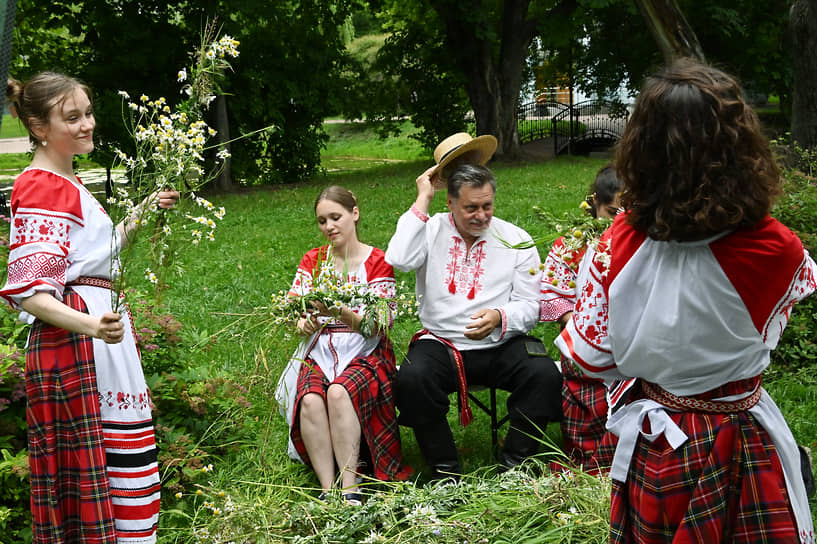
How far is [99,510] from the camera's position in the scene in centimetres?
280

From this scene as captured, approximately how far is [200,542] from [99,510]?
2.00ft

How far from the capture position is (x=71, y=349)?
110 inches

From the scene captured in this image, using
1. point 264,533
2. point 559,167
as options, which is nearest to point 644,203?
point 264,533

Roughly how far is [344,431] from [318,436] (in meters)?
0.13

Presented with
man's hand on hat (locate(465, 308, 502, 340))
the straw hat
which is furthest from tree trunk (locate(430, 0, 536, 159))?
man's hand on hat (locate(465, 308, 502, 340))

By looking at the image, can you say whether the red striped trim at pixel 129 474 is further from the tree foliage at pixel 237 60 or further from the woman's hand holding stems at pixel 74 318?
the tree foliage at pixel 237 60

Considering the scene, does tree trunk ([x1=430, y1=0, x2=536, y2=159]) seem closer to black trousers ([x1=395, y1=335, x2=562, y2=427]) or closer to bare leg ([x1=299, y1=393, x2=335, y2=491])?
black trousers ([x1=395, y1=335, x2=562, y2=427])

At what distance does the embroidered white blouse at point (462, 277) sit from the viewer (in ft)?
13.6

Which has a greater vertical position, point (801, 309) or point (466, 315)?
point (466, 315)

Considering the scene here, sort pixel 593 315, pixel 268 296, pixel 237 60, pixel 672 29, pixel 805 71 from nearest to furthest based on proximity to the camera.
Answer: pixel 593 315 < pixel 268 296 < pixel 805 71 < pixel 672 29 < pixel 237 60

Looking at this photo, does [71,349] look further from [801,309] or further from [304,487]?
[801,309]

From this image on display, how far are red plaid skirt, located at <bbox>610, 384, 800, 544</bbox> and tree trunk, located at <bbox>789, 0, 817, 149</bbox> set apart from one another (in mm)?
7086

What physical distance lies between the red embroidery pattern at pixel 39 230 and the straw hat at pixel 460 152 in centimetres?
210

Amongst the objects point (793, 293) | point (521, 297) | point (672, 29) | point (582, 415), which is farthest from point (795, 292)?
point (672, 29)
